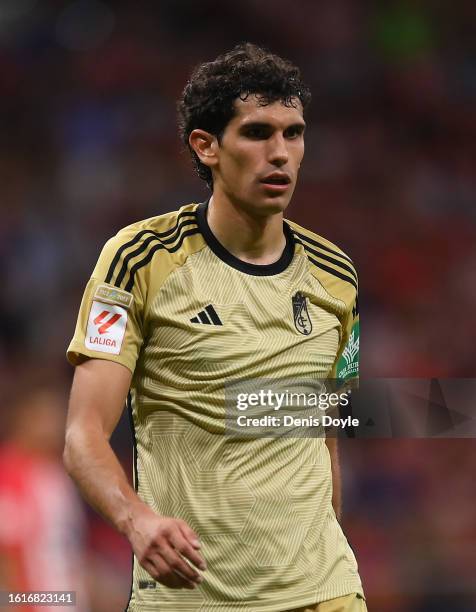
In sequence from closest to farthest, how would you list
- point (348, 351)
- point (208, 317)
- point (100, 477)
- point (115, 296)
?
point (100, 477), point (115, 296), point (208, 317), point (348, 351)

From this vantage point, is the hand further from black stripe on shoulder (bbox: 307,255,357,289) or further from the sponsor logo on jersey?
black stripe on shoulder (bbox: 307,255,357,289)

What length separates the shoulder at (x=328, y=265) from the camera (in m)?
3.43

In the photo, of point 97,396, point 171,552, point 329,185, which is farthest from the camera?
point 329,185

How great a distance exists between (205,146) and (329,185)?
15.3ft

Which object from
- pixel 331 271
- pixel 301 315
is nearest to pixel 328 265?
Result: pixel 331 271

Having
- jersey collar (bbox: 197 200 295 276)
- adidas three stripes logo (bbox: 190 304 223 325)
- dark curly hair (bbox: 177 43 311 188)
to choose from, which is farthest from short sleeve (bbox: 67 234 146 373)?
dark curly hair (bbox: 177 43 311 188)

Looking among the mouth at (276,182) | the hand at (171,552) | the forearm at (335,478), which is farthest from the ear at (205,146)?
the hand at (171,552)

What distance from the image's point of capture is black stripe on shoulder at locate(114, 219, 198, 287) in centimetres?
303

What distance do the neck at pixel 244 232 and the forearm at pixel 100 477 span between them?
0.77m

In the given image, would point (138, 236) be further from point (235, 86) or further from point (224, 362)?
point (235, 86)

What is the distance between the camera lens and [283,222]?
3.50 meters

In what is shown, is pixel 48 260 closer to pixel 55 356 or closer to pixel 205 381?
pixel 55 356

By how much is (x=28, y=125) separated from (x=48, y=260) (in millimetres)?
1218

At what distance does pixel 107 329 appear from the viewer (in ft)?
9.71
